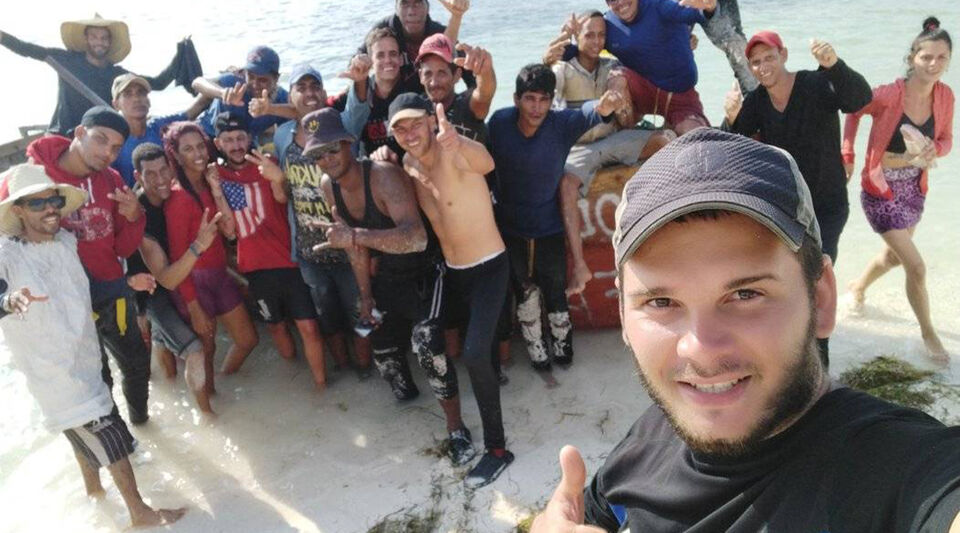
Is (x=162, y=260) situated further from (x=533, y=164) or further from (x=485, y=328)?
(x=533, y=164)

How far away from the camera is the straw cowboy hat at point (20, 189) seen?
354 cm

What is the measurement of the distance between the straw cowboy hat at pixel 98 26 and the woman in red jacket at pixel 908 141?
20.5 ft

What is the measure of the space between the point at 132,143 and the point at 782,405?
17.1 feet

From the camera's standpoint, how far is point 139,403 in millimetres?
4855

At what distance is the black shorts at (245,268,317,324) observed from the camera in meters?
4.75

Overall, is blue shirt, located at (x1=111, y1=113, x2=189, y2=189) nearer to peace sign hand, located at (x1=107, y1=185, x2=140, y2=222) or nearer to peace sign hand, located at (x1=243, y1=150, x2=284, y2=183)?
peace sign hand, located at (x1=107, y1=185, x2=140, y2=222)

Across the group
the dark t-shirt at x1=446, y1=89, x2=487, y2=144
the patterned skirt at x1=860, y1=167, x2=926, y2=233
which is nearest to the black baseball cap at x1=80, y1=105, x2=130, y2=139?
the dark t-shirt at x1=446, y1=89, x2=487, y2=144

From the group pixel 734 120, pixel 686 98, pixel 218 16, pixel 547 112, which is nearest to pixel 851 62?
pixel 686 98

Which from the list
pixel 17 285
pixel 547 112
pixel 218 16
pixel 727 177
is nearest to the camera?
pixel 727 177

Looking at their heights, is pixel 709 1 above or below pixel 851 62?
above

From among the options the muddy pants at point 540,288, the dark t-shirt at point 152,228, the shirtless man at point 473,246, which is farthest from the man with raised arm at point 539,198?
the dark t-shirt at point 152,228

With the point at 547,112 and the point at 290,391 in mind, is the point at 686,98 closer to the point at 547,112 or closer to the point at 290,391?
the point at 547,112

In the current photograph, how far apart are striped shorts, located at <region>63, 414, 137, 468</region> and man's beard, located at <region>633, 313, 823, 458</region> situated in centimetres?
356

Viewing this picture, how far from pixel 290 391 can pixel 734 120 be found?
381 centimetres
